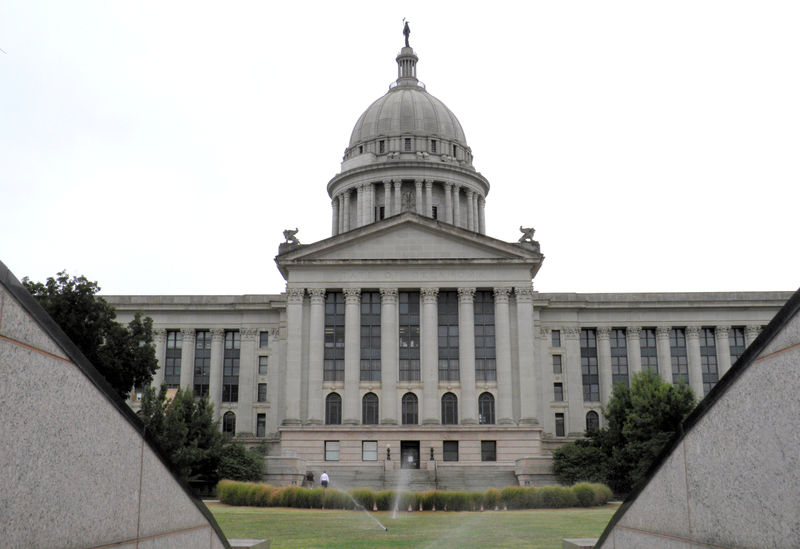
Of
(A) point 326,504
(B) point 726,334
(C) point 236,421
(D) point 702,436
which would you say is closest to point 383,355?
(C) point 236,421

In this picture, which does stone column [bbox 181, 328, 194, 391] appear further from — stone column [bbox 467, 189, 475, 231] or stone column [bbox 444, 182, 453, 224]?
stone column [bbox 467, 189, 475, 231]

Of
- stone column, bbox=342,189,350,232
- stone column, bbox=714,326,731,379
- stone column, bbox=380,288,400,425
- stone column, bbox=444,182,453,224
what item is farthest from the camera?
stone column, bbox=342,189,350,232

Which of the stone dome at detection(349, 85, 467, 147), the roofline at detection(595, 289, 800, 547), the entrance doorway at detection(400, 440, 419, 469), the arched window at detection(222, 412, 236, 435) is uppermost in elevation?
the stone dome at detection(349, 85, 467, 147)

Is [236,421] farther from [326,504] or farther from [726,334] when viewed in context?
[726,334]

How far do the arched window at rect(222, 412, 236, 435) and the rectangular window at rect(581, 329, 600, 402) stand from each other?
34246 millimetres

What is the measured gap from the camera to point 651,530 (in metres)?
11.4

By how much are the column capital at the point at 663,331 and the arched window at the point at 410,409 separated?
27.4m

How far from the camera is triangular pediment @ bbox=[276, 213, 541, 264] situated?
7138 centimetres

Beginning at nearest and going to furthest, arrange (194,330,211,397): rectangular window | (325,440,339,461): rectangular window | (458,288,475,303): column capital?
(325,440,339,461): rectangular window
(458,288,475,303): column capital
(194,330,211,397): rectangular window

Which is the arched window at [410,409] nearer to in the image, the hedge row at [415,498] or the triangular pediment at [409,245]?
the triangular pediment at [409,245]

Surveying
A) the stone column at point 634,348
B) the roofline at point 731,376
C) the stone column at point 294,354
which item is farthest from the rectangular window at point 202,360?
the roofline at point 731,376

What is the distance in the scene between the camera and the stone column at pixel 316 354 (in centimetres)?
6931

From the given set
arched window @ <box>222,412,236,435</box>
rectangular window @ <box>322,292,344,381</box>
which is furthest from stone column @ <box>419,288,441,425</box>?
arched window @ <box>222,412,236,435</box>

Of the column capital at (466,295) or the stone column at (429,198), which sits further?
the stone column at (429,198)
